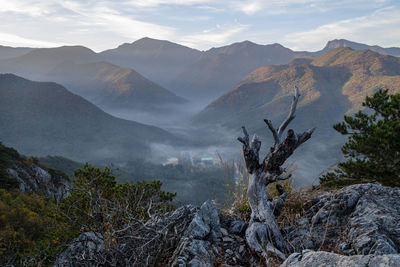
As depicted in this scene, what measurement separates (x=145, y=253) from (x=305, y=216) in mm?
2683

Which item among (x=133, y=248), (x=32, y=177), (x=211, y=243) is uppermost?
(x=133, y=248)

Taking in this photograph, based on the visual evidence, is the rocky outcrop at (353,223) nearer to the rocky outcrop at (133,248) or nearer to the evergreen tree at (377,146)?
the rocky outcrop at (133,248)

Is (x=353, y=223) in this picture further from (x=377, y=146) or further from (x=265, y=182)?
(x=377, y=146)

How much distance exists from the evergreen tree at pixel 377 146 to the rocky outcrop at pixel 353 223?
279 inches

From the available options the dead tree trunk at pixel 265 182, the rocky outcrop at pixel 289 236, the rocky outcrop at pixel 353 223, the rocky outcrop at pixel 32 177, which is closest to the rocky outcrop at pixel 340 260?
the rocky outcrop at pixel 289 236

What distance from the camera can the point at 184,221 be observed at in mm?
4328

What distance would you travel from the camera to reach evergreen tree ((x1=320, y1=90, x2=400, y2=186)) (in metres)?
11.5

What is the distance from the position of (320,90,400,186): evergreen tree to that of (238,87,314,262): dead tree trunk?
7.49m

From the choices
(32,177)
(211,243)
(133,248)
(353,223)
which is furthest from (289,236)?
(32,177)

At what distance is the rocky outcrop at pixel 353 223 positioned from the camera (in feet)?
10.5

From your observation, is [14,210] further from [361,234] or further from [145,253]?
[361,234]

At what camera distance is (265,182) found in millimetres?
4543

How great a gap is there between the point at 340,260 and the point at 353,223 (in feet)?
5.38

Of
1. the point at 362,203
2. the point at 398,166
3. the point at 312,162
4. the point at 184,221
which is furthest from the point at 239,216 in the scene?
the point at 312,162
